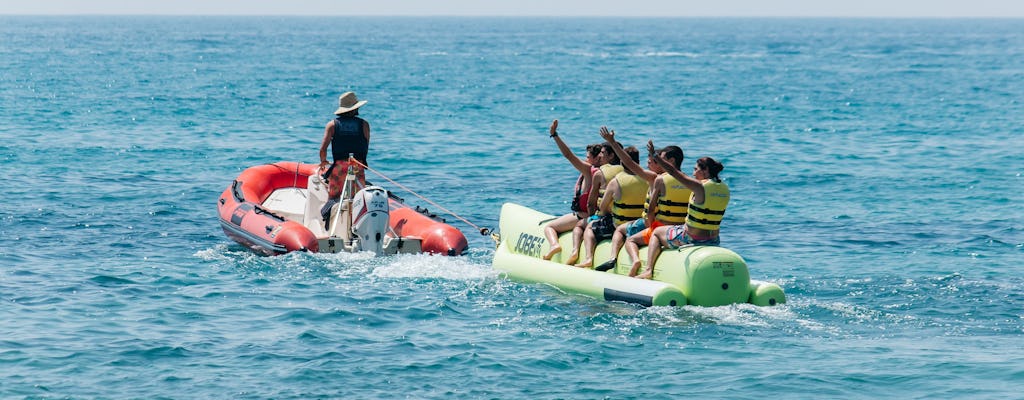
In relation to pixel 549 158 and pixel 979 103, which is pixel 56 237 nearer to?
pixel 549 158

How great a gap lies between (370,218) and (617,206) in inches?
120

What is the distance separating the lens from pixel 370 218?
14.1 meters

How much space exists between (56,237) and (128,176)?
20.6ft

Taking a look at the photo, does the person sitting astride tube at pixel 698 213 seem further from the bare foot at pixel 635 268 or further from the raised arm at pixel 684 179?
the bare foot at pixel 635 268

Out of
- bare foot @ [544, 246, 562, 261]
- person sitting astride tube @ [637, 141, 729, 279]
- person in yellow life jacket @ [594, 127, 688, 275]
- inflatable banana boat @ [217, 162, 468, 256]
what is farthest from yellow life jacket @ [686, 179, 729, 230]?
inflatable banana boat @ [217, 162, 468, 256]

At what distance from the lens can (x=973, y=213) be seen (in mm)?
19344

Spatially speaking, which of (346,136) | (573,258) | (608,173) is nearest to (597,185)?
(608,173)

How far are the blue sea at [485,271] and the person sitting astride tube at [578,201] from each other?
2.01 ft

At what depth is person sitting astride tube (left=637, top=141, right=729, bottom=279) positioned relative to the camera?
37.4 ft

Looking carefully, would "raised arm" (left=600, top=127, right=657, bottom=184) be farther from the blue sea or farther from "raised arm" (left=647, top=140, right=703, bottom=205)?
the blue sea

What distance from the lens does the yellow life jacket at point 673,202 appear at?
11.9 m

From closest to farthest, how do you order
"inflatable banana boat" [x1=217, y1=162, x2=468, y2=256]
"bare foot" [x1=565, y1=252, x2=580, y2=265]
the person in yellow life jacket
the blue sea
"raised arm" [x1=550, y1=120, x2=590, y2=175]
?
the blue sea → the person in yellow life jacket → "raised arm" [x1=550, y1=120, x2=590, y2=175] → "bare foot" [x1=565, y1=252, x2=580, y2=265] → "inflatable banana boat" [x1=217, y1=162, x2=468, y2=256]

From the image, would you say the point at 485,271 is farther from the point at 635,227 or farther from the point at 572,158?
the point at 635,227

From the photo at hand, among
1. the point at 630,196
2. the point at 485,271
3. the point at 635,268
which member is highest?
the point at 630,196
